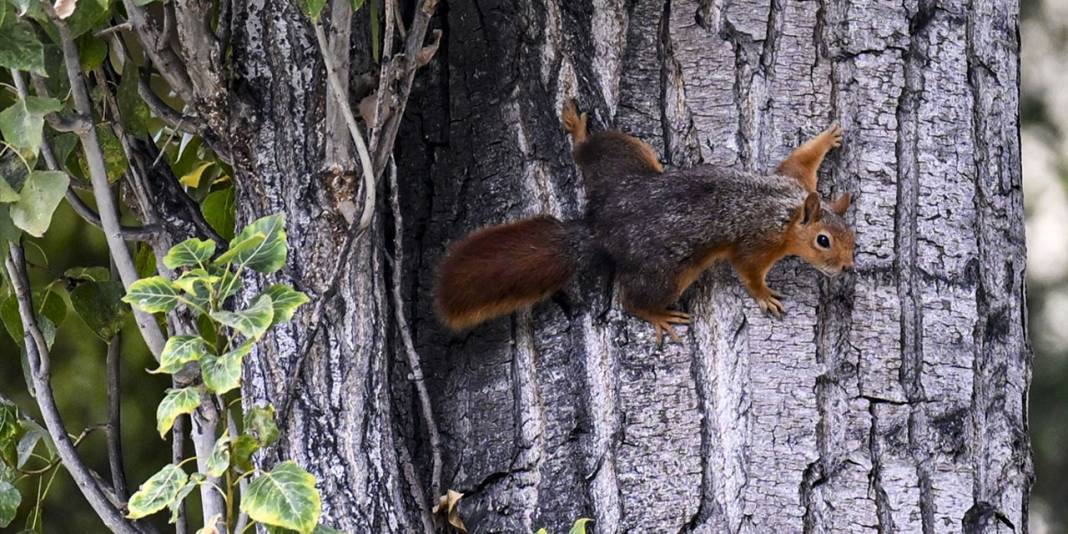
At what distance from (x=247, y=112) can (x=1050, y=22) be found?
316cm

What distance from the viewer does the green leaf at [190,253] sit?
1423mm

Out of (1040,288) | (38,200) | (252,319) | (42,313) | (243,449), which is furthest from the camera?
(1040,288)

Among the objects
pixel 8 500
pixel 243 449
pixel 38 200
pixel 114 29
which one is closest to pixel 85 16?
pixel 114 29

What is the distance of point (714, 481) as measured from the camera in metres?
1.67

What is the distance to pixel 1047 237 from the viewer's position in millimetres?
3990

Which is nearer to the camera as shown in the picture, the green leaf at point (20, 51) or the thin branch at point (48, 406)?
the green leaf at point (20, 51)

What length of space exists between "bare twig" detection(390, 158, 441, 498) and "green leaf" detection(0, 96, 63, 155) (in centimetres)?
45

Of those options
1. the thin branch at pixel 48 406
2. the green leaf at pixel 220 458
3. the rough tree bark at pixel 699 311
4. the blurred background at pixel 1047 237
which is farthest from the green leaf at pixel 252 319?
the blurred background at pixel 1047 237

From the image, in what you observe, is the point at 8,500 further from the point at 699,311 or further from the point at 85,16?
the point at 699,311

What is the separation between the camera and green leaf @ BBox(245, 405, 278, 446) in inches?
58.5

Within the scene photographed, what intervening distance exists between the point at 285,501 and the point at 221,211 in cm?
67

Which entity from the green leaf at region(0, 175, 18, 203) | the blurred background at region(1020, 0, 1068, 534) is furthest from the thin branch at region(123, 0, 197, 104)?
the blurred background at region(1020, 0, 1068, 534)

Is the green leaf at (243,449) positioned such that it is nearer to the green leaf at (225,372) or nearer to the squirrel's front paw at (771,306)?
the green leaf at (225,372)

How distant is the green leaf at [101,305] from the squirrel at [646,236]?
0.52 meters
